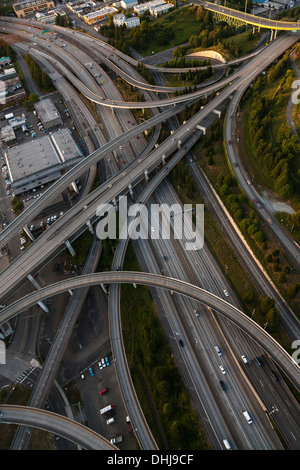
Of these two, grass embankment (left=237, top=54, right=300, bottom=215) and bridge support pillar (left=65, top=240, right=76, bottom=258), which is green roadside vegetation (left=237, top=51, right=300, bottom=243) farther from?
bridge support pillar (left=65, top=240, right=76, bottom=258)

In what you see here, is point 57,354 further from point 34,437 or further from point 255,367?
point 255,367

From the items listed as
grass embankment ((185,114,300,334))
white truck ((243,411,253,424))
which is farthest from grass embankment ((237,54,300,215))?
white truck ((243,411,253,424))

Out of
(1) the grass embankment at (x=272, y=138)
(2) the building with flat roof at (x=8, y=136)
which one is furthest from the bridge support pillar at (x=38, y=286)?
(2) the building with flat roof at (x=8, y=136)

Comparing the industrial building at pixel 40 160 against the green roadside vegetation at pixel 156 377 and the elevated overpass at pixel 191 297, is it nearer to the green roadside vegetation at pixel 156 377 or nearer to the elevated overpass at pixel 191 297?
the elevated overpass at pixel 191 297

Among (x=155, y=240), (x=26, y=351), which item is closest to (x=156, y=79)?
(x=155, y=240)

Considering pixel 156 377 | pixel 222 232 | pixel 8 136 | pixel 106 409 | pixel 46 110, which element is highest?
pixel 46 110

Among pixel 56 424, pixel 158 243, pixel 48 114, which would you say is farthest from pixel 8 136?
pixel 56 424

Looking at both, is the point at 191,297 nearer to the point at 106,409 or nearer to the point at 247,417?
the point at 247,417
